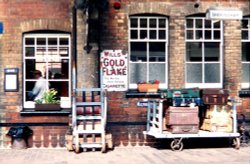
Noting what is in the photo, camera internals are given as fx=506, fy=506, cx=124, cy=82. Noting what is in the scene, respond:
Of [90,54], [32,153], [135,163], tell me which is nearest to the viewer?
[135,163]

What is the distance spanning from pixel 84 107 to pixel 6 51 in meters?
2.44

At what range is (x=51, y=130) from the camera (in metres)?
12.7

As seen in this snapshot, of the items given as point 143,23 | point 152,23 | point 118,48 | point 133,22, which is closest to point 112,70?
point 118,48

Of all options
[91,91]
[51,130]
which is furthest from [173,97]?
[51,130]

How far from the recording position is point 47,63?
12930 millimetres

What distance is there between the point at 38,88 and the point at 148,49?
9.82 feet

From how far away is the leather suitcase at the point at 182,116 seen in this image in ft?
39.2

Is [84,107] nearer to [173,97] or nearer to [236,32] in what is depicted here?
[173,97]

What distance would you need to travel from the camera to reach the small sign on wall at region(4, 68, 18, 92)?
12.6 metres

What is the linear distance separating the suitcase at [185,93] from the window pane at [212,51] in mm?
1364

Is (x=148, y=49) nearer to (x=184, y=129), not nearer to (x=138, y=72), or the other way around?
(x=138, y=72)

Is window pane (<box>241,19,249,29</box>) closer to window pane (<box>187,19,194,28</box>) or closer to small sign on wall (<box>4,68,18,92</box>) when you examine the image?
window pane (<box>187,19,194,28</box>)

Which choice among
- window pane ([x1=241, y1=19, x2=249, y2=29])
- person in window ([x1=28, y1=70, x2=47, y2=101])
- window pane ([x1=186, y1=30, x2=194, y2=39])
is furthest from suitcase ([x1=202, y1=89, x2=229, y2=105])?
person in window ([x1=28, y1=70, x2=47, y2=101])

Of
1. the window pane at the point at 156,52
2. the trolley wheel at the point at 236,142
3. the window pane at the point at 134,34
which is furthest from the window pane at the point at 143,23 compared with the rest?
the trolley wheel at the point at 236,142
